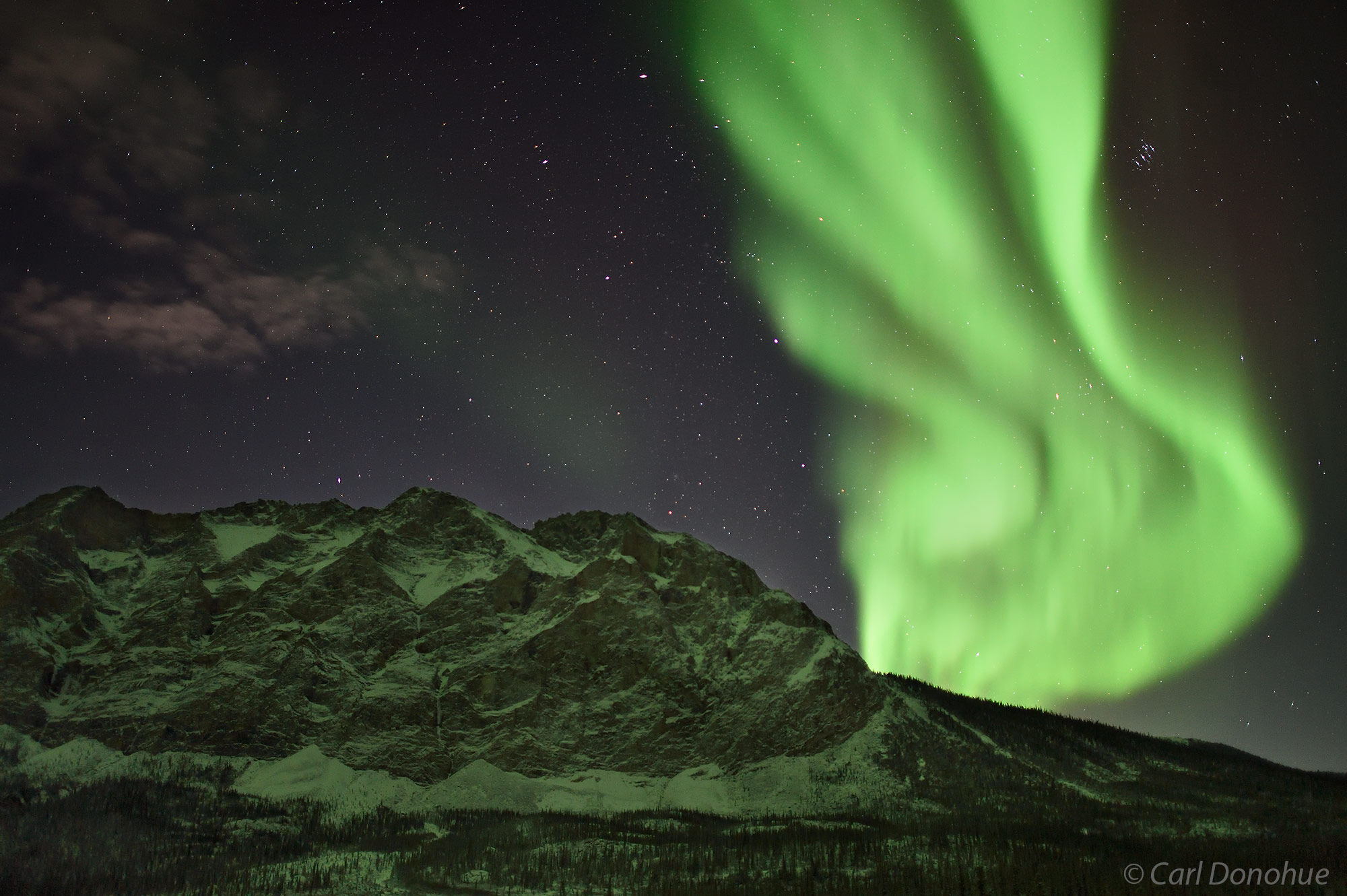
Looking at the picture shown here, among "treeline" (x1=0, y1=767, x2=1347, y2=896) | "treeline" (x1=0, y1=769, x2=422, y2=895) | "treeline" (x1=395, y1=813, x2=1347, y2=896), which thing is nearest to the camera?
"treeline" (x1=395, y1=813, x2=1347, y2=896)

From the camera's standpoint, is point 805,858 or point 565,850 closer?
point 805,858

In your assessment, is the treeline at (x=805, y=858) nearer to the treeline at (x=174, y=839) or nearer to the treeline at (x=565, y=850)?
the treeline at (x=565, y=850)

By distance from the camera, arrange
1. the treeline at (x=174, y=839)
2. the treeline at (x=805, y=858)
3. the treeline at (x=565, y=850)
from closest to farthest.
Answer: the treeline at (x=805, y=858)
the treeline at (x=565, y=850)
the treeline at (x=174, y=839)

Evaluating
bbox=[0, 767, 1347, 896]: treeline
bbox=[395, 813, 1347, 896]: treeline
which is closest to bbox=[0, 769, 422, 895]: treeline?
bbox=[0, 767, 1347, 896]: treeline

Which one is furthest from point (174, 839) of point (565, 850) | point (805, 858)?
point (805, 858)

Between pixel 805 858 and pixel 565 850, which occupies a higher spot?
pixel 805 858

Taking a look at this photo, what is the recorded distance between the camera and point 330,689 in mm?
193750

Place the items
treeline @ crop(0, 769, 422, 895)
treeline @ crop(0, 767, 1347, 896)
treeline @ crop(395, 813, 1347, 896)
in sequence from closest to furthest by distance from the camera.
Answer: treeline @ crop(395, 813, 1347, 896)
treeline @ crop(0, 767, 1347, 896)
treeline @ crop(0, 769, 422, 895)

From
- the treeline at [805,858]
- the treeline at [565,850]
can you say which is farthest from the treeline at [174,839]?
the treeline at [805,858]

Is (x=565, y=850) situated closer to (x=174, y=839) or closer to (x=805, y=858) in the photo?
(x=805, y=858)

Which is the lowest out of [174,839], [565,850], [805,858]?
[174,839]

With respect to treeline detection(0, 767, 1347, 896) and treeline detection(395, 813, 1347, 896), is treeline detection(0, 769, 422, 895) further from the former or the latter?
treeline detection(395, 813, 1347, 896)

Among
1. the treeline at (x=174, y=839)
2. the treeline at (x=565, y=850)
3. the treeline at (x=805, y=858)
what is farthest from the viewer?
the treeline at (x=174, y=839)

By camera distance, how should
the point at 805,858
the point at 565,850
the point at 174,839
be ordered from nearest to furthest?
1. the point at 805,858
2. the point at 565,850
3. the point at 174,839
